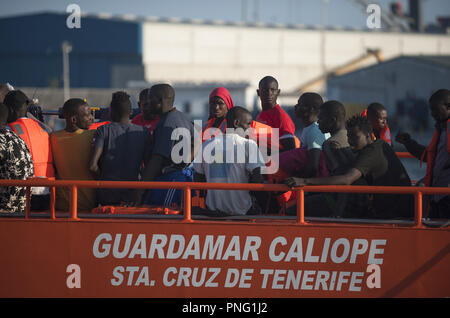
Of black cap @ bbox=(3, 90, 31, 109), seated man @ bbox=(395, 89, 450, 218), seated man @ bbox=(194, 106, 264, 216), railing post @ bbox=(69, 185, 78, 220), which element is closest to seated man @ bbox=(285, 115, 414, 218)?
seated man @ bbox=(395, 89, 450, 218)

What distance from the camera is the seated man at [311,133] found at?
5.79 metres

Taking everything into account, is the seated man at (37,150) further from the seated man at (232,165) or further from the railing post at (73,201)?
the seated man at (232,165)

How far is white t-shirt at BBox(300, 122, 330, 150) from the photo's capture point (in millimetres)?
5984

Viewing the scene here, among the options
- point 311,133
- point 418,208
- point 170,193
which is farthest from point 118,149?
point 418,208

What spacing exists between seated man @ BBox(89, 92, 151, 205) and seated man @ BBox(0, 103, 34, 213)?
A: 1.86ft

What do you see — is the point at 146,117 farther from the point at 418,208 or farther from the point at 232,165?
the point at 418,208

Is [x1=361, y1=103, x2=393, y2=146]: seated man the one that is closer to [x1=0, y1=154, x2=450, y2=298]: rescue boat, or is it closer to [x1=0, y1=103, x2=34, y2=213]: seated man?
[x1=0, y1=154, x2=450, y2=298]: rescue boat

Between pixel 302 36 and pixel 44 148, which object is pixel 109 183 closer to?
pixel 44 148

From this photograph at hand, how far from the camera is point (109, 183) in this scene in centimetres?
518

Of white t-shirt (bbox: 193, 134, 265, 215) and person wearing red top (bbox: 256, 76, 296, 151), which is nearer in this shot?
white t-shirt (bbox: 193, 134, 265, 215)

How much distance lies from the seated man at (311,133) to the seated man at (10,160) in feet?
7.91
